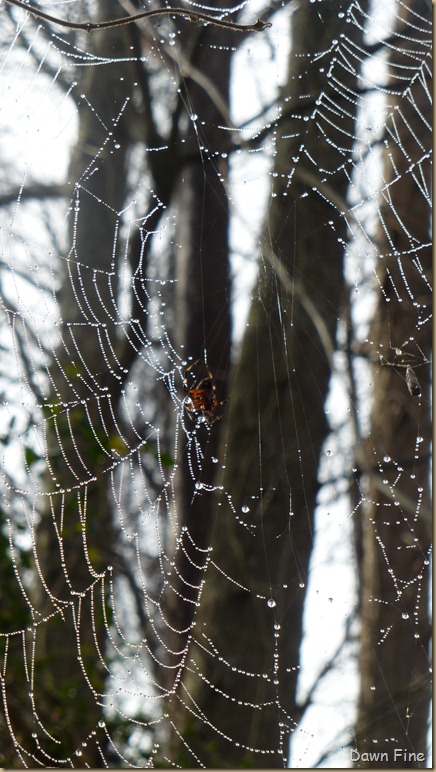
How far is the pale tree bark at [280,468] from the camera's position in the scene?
9.99ft

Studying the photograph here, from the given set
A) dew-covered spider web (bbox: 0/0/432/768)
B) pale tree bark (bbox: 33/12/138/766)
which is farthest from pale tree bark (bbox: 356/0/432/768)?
pale tree bark (bbox: 33/12/138/766)

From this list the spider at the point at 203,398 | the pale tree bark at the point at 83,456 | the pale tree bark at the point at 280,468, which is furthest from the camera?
the pale tree bark at the point at 280,468

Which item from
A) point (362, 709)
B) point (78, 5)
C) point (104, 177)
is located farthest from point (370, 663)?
point (78, 5)

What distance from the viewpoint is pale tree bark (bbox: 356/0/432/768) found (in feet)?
10.2

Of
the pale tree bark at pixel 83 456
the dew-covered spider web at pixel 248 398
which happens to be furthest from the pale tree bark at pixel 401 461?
the pale tree bark at pixel 83 456

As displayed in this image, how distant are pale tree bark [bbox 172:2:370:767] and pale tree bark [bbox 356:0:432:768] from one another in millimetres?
213

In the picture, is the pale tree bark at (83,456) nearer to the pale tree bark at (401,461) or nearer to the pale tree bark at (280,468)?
the pale tree bark at (280,468)

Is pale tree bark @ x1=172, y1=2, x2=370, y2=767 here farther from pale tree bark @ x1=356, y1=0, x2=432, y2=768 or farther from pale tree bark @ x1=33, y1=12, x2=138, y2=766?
pale tree bark @ x1=33, y1=12, x2=138, y2=766

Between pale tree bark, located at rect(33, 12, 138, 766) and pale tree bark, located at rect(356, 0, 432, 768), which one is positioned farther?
pale tree bark, located at rect(356, 0, 432, 768)

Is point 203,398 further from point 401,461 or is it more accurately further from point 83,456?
point 401,461

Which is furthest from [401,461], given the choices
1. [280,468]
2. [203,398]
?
[203,398]

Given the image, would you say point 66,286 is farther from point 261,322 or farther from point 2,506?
point 2,506

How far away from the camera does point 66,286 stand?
3682 millimetres

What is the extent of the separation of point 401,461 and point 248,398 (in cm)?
63
